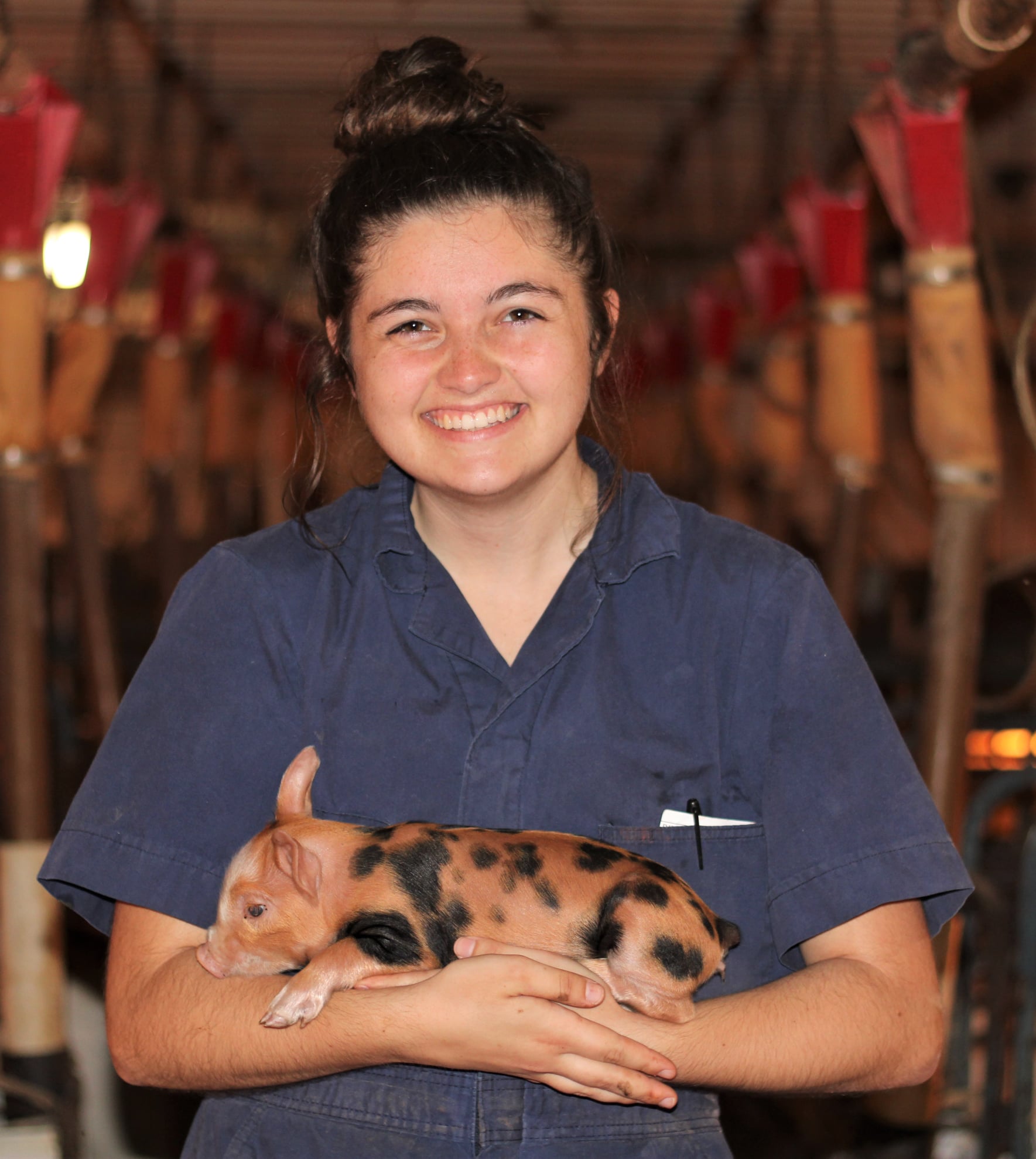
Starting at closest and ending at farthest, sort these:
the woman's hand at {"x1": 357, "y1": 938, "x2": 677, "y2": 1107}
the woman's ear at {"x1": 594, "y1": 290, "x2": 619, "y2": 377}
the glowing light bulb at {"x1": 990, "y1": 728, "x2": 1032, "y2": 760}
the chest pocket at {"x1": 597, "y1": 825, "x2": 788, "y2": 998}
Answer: the woman's hand at {"x1": 357, "y1": 938, "x2": 677, "y2": 1107} → the chest pocket at {"x1": 597, "y1": 825, "x2": 788, "y2": 998} → the woman's ear at {"x1": 594, "y1": 290, "x2": 619, "y2": 377} → the glowing light bulb at {"x1": 990, "y1": 728, "x2": 1032, "y2": 760}

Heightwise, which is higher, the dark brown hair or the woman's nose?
the dark brown hair

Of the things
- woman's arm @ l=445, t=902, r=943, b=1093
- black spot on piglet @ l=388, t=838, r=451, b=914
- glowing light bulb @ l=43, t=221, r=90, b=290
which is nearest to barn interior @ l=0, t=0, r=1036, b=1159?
glowing light bulb @ l=43, t=221, r=90, b=290

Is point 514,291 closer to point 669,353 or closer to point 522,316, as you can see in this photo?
point 522,316

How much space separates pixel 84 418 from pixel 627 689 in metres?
2.23

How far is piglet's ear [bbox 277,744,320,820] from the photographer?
122 cm

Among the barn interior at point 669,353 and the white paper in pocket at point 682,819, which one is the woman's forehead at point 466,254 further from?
the white paper in pocket at point 682,819

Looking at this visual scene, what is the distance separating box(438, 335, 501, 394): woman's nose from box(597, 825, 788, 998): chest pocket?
0.42 meters

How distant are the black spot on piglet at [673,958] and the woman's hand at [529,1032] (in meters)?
0.06

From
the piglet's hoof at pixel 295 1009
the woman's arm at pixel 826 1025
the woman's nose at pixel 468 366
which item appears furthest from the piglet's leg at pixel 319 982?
the woman's nose at pixel 468 366

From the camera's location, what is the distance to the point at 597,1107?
121cm

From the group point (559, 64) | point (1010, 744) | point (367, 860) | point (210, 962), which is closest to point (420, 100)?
point (367, 860)

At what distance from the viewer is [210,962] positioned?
120cm

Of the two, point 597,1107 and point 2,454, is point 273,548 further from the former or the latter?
point 2,454

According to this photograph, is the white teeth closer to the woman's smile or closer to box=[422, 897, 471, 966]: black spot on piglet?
the woman's smile
